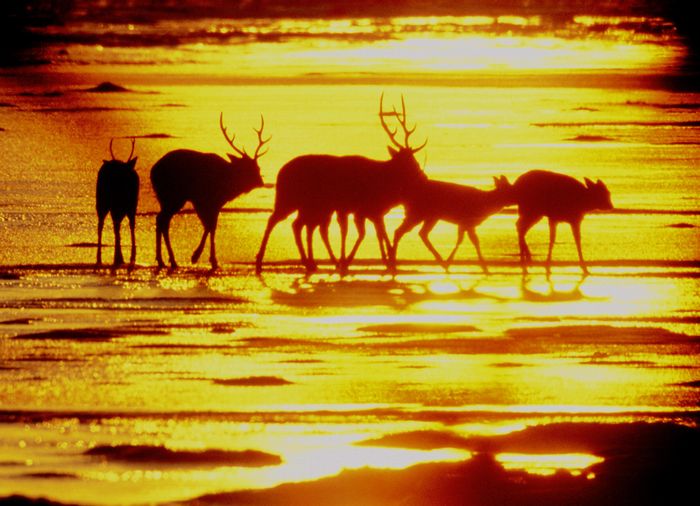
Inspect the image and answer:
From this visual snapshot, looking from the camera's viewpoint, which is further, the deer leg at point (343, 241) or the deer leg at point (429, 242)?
the deer leg at point (429, 242)

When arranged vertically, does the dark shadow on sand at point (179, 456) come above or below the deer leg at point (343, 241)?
above

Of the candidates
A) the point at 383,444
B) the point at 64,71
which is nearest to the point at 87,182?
the point at 383,444

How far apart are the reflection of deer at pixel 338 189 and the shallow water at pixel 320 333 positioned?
511 mm

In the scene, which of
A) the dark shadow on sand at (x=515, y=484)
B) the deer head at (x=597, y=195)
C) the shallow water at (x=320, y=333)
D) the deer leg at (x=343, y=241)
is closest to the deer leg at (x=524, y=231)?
the shallow water at (x=320, y=333)

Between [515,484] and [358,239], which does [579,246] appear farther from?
[515,484]

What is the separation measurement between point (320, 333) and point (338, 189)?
438cm

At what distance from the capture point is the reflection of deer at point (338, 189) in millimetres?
20234

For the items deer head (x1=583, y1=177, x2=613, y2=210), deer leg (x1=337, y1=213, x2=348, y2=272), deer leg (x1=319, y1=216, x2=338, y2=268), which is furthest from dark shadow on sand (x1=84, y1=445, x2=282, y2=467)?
deer head (x1=583, y1=177, x2=613, y2=210)

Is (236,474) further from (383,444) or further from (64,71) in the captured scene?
(64,71)

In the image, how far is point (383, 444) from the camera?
38.4 ft

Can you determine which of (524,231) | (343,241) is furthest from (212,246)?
(524,231)

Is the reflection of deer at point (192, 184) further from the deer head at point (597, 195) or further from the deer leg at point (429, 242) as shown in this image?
the deer head at point (597, 195)

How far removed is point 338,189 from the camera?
20.3 m

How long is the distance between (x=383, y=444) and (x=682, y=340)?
4.82 meters
